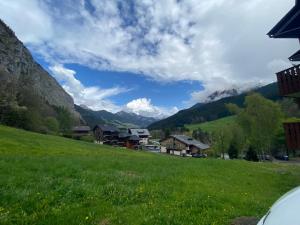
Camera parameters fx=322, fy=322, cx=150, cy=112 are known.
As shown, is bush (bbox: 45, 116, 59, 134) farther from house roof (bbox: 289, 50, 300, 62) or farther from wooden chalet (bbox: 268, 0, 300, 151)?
wooden chalet (bbox: 268, 0, 300, 151)

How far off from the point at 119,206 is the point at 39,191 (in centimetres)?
335

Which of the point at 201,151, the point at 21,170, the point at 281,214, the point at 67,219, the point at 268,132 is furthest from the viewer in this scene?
the point at 201,151

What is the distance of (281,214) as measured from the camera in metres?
4.43

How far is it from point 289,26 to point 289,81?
5.30 metres

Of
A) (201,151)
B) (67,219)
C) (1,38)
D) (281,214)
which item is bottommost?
(67,219)

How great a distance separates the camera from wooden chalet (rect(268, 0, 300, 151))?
21375 millimetres

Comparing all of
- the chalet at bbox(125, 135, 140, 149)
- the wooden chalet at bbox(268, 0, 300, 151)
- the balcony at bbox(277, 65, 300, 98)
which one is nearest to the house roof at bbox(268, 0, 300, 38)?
the wooden chalet at bbox(268, 0, 300, 151)

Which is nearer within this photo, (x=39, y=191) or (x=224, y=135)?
(x=39, y=191)

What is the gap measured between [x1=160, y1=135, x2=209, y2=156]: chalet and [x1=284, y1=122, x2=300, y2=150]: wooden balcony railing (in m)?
137

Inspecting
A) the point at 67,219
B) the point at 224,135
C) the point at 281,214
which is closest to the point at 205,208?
the point at 67,219

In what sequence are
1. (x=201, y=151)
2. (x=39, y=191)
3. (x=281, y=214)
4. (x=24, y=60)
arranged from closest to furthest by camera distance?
1. (x=281, y=214)
2. (x=39, y=191)
3. (x=201, y=151)
4. (x=24, y=60)

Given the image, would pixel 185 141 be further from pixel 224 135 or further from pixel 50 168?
pixel 50 168

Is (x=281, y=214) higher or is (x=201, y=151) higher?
(x=201, y=151)

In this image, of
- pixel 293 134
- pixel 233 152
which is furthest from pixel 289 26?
pixel 233 152
